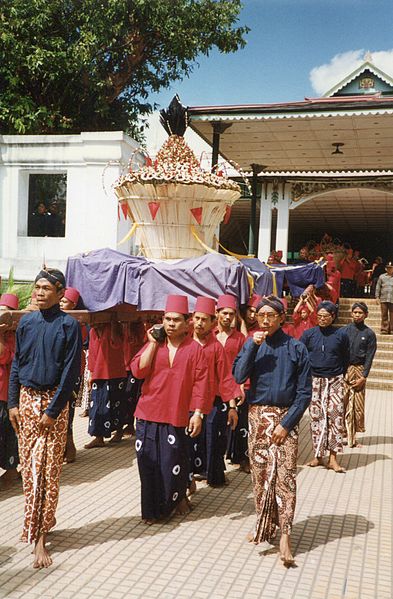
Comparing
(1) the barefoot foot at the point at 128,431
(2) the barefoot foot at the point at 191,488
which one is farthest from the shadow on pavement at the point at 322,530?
(1) the barefoot foot at the point at 128,431

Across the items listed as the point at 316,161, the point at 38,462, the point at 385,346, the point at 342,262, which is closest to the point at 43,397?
the point at 38,462

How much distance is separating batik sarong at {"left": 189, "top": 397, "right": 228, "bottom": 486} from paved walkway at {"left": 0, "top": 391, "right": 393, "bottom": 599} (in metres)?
0.15

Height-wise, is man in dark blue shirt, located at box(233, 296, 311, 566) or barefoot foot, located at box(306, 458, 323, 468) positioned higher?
man in dark blue shirt, located at box(233, 296, 311, 566)

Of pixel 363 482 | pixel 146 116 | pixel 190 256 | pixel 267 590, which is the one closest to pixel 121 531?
pixel 267 590

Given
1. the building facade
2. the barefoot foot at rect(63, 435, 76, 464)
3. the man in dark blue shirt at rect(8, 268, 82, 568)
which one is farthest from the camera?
the building facade

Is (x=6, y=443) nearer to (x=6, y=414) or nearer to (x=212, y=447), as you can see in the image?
(x=6, y=414)

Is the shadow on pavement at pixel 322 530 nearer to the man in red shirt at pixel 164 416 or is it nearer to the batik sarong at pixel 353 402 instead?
the man in red shirt at pixel 164 416

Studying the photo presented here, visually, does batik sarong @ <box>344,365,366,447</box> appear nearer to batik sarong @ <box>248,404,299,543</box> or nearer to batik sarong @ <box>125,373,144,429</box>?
batik sarong @ <box>125,373,144,429</box>

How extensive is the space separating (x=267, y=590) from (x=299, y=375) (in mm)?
1371

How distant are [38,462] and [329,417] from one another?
3568mm

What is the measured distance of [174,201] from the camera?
695 cm

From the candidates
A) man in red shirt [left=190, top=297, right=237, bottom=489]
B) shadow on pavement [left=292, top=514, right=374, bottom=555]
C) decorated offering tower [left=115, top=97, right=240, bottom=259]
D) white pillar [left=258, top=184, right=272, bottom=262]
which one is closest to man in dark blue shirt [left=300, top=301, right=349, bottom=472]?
man in red shirt [left=190, top=297, right=237, bottom=489]

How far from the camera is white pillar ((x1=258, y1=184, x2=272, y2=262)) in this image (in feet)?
65.1

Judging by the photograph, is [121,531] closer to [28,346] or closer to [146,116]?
[28,346]
